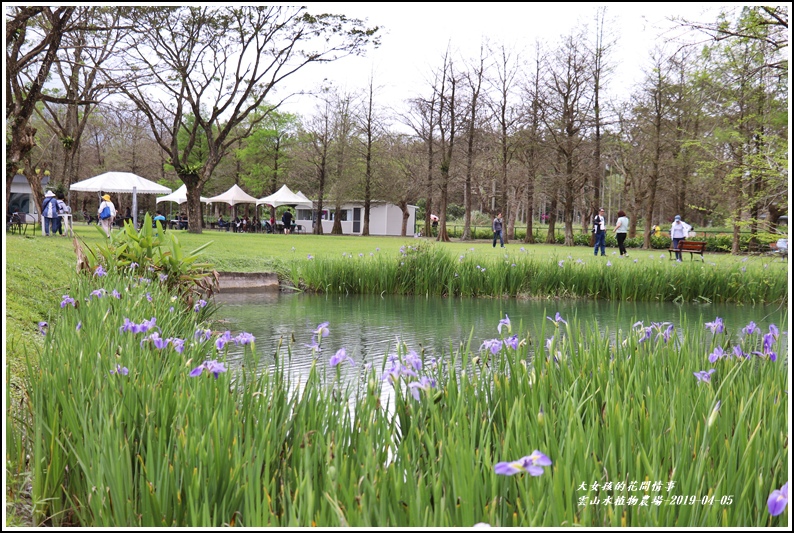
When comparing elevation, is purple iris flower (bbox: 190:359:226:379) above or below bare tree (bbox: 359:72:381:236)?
below

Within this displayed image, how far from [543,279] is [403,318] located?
374cm

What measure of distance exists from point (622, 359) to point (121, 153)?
1750 inches

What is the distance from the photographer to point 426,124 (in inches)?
1344

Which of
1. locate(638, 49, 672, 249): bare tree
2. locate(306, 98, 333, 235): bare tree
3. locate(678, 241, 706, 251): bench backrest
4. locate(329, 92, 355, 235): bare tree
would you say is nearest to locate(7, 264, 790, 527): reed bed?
locate(678, 241, 706, 251): bench backrest

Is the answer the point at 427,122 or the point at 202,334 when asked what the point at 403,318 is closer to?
the point at 202,334

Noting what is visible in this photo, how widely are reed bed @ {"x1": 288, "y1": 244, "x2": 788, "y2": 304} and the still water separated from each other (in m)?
0.40

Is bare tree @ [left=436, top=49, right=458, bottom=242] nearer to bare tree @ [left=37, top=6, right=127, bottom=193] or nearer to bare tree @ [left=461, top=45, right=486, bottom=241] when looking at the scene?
bare tree @ [left=461, top=45, right=486, bottom=241]

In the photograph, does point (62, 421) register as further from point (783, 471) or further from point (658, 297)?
point (658, 297)

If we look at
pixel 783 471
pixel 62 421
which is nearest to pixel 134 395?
pixel 62 421

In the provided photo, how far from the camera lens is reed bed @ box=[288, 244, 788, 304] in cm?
1178

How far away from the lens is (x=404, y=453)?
1.89 metres

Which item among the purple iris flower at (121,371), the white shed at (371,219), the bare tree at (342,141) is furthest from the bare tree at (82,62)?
the white shed at (371,219)

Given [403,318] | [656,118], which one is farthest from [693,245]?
[656,118]

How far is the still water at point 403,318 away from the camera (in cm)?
673
